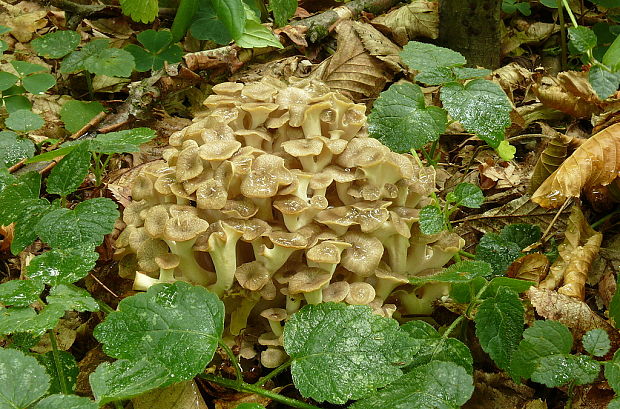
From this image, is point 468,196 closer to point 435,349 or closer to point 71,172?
point 435,349

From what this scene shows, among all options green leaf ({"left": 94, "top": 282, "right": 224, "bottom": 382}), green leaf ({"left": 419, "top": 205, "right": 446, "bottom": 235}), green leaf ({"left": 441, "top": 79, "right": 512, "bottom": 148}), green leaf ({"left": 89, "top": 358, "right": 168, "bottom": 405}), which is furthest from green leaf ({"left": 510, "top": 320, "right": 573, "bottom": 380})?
green leaf ({"left": 89, "top": 358, "right": 168, "bottom": 405})

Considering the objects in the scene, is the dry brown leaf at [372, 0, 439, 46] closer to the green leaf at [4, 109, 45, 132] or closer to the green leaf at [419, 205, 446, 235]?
the green leaf at [419, 205, 446, 235]

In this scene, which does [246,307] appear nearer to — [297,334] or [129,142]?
[297,334]

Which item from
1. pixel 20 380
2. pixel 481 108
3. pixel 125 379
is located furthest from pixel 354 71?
pixel 20 380

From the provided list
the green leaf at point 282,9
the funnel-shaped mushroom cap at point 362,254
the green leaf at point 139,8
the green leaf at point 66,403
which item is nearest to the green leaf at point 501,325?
the funnel-shaped mushroom cap at point 362,254

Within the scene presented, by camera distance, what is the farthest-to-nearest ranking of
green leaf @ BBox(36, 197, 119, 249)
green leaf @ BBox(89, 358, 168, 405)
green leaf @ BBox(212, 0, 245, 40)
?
green leaf @ BBox(212, 0, 245, 40)
green leaf @ BBox(36, 197, 119, 249)
green leaf @ BBox(89, 358, 168, 405)

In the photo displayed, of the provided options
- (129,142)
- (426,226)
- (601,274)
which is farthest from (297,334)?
(601,274)
